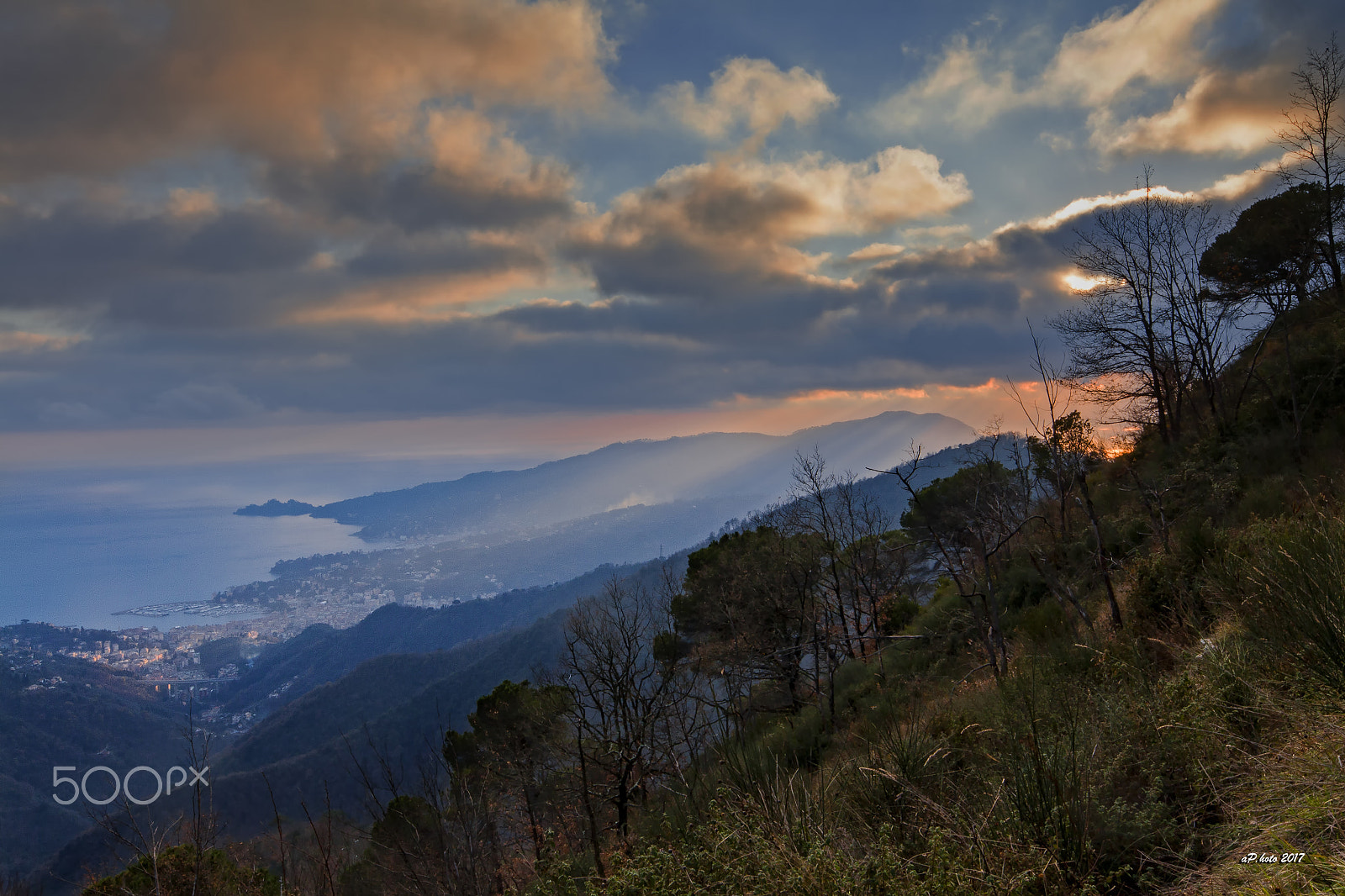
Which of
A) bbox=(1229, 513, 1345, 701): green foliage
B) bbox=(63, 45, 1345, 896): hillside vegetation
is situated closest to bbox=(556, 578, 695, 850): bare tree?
bbox=(63, 45, 1345, 896): hillside vegetation

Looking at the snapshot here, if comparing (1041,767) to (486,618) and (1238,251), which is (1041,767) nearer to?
(1238,251)

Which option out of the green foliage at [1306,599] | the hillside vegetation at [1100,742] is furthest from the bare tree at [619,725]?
the green foliage at [1306,599]

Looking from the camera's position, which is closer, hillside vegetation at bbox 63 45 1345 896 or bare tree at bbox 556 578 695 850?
hillside vegetation at bbox 63 45 1345 896

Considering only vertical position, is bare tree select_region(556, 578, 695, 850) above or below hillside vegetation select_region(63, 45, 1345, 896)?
below

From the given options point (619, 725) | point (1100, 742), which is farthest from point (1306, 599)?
point (619, 725)

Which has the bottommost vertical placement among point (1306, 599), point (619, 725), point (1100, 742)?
point (619, 725)

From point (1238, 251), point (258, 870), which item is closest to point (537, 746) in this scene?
point (258, 870)

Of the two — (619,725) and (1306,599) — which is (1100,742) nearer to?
(1306,599)

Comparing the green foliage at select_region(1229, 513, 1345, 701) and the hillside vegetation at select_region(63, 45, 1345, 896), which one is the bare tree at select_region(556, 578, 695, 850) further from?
the green foliage at select_region(1229, 513, 1345, 701)

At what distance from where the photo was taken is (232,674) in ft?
588

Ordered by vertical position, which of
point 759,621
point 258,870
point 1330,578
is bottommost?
point 258,870

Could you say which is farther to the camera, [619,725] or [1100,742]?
[619,725]

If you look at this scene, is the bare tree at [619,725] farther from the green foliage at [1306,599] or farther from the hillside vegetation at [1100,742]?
the green foliage at [1306,599]

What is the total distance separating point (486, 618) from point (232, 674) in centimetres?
7193
